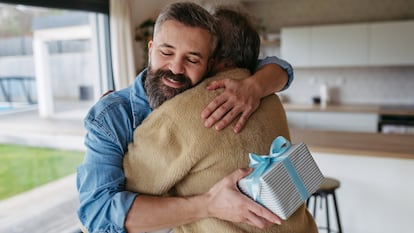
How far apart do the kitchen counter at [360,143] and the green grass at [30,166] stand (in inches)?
77.2

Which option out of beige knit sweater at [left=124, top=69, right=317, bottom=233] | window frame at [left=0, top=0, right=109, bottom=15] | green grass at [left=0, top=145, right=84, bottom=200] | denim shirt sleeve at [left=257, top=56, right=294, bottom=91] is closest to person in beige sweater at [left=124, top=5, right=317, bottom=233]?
beige knit sweater at [left=124, top=69, right=317, bottom=233]

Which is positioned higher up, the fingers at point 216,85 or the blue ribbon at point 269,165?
the fingers at point 216,85

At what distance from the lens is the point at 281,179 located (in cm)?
74

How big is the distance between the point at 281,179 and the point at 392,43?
4.43 metres

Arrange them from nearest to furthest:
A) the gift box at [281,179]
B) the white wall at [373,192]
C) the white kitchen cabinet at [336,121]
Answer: the gift box at [281,179] < the white wall at [373,192] < the white kitchen cabinet at [336,121]

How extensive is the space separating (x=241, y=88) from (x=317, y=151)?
1638mm

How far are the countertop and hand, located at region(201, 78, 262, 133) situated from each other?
12.8 ft

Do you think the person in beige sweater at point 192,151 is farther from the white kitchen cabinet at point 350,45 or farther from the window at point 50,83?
the white kitchen cabinet at point 350,45

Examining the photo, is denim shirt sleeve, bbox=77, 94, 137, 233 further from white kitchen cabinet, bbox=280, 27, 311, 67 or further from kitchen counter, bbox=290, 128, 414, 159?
white kitchen cabinet, bbox=280, 27, 311, 67

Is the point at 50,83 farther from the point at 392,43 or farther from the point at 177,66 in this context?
the point at 392,43

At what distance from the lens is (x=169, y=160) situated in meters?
0.85

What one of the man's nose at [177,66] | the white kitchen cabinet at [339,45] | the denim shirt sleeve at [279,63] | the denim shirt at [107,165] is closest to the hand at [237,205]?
the denim shirt at [107,165]

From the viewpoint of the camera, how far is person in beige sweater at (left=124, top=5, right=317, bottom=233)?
838 millimetres

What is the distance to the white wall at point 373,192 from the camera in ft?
8.11
